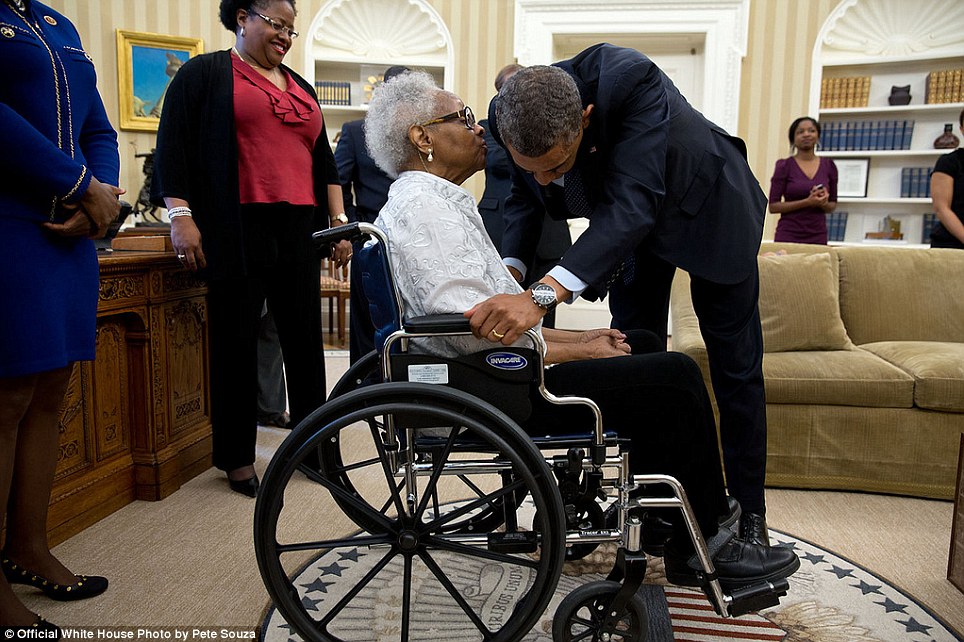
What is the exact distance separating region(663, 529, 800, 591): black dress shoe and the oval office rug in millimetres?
130

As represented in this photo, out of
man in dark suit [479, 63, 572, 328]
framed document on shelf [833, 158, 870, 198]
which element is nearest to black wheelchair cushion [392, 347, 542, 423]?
man in dark suit [479, 63, 572, 328]

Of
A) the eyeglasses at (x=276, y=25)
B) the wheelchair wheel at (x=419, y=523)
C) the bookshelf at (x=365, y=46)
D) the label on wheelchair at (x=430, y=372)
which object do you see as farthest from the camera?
the bookshelf at (x=365, y=46)

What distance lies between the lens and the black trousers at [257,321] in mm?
2295

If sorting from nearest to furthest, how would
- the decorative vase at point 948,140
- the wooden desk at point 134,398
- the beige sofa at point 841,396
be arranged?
the wooden desk at point 134,398 → the beige sofa at point 841,396 → the decorative vase at point 948,140

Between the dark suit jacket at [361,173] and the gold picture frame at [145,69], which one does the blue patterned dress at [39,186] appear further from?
the gold picture frame at [145,69]

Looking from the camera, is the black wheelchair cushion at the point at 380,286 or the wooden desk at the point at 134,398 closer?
the black wheelchair cushion at the point at 380,286

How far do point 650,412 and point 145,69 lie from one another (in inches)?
210

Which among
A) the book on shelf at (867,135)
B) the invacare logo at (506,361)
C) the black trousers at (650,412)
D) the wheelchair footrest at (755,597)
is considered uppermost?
the book on shelf at (867,135)

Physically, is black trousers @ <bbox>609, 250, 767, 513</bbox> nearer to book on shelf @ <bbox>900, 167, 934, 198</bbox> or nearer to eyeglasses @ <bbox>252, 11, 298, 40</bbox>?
eyeglasses @ <bbox>252, 11, 298, 40</bbox>

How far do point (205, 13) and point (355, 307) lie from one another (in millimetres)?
4703

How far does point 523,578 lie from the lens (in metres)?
1.83

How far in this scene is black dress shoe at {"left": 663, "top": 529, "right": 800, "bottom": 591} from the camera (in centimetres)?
151

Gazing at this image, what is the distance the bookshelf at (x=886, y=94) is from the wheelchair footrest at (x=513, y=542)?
4.73 meters

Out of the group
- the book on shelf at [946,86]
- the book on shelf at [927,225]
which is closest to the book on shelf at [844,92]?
the book on shelf at [946,86]
